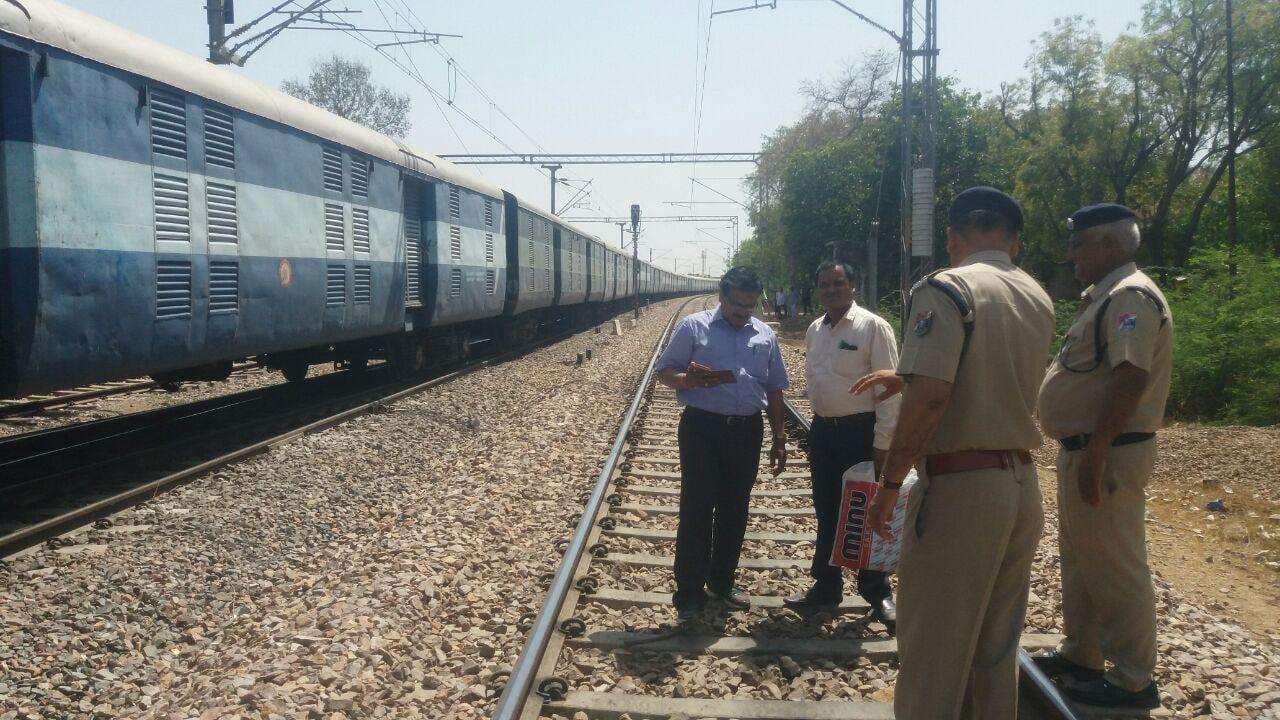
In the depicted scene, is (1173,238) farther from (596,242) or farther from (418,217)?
(418,217)

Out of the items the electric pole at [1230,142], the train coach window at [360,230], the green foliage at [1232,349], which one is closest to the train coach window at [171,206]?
the train coach window at [360,230]

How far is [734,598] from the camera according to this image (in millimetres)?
4480

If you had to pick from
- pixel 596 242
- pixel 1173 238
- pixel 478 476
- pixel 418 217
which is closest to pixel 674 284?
pixel 596 242

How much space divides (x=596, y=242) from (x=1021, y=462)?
93.0ft

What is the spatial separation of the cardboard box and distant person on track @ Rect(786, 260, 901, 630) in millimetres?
171

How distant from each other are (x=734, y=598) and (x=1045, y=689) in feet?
4.94

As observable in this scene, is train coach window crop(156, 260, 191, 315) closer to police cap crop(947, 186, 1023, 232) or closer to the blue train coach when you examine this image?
the blue train coach

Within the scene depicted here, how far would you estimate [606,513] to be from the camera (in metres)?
6.16

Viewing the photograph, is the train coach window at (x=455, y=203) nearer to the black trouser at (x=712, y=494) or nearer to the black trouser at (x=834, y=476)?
the black trouser at (x=712, y=494)

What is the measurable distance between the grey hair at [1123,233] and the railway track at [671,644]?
1.75 m

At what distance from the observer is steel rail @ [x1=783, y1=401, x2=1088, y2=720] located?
131 inches

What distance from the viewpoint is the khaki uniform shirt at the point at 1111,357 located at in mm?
3293

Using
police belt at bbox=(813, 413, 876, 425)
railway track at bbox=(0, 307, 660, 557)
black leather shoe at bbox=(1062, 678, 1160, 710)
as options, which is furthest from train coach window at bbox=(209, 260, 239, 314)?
black leather shoe at bbox=(1062, 678, 1160, 710)

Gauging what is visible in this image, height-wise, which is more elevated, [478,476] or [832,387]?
[832,387]
